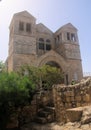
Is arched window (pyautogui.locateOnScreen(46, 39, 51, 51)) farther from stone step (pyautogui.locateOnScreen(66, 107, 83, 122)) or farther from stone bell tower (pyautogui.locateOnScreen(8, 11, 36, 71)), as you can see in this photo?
stone step (pyautogui.locateOnScreen(66, 107, 83, 122))

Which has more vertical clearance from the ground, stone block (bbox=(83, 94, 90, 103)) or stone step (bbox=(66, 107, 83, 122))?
stone block (bbox=(83, 94, 90, 103))

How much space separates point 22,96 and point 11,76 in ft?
4.64

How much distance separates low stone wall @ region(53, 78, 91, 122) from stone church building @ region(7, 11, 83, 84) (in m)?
18.5

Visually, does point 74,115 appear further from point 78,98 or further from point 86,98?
point 78,98

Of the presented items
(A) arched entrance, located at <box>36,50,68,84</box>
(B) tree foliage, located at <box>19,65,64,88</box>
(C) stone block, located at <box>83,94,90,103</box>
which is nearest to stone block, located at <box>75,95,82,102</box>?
(C) stone block, located at <box>83,94,90,103</box>

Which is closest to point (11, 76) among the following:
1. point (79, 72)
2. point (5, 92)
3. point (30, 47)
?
point (5, 92)

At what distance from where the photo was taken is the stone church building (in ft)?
96.0

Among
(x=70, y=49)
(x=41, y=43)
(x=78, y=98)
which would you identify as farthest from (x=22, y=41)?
(x=78, y=98)

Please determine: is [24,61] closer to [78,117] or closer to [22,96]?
[22,96]

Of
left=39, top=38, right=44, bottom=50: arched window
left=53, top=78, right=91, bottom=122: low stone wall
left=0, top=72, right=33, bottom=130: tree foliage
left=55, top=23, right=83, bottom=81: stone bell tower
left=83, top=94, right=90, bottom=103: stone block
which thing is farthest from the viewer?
left=39, top=38, right=44, bottom=50: arched window

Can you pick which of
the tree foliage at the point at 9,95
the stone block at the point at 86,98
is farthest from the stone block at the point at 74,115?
the tree foliage at the point at 9,95

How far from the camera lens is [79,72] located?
107 feet

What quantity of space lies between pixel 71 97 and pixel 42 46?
87.4ft

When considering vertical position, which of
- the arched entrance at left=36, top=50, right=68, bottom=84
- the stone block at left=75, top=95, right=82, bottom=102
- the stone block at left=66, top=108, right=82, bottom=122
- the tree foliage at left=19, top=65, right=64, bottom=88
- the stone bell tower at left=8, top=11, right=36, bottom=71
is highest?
the stone bell tower at left=8, top=11, right=36, bottom=71
